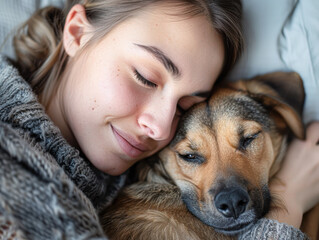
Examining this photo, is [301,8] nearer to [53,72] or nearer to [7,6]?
[53,72]

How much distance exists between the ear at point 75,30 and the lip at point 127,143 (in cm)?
43

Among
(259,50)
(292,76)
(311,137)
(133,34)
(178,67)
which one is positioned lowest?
(311,137)

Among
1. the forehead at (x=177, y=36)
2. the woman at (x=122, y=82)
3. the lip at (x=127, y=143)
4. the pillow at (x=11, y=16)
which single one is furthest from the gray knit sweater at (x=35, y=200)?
the pillow at (x=11, y=16)

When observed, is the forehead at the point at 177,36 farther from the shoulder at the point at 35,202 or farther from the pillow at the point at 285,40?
the shoulder at the point at 35,202

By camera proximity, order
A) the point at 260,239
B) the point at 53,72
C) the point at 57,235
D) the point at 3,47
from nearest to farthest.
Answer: the point at 57,235
the point at 260,239
the point at 53,72
the point at 3,47

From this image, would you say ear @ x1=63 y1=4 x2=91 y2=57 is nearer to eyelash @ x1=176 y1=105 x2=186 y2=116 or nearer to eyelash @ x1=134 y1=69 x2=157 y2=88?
eyelash @ x1=134 y1=69 x2=157 y2=88

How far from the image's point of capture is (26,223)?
94 centimetres

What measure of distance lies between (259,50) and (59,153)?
3.74 feet

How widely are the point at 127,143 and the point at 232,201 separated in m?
0.49

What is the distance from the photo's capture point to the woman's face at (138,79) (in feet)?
4.31

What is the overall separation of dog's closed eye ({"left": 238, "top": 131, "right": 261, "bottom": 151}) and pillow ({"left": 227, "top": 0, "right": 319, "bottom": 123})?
0.40 m

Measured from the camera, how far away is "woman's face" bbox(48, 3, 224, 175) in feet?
4.31


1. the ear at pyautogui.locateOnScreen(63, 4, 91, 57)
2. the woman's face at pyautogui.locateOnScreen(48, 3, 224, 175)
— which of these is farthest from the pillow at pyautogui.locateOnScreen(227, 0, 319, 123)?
the ear at pyautogui.locateOnScreen(63, 4, 91, 57)

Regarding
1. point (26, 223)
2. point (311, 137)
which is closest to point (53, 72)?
point (26, 223)
